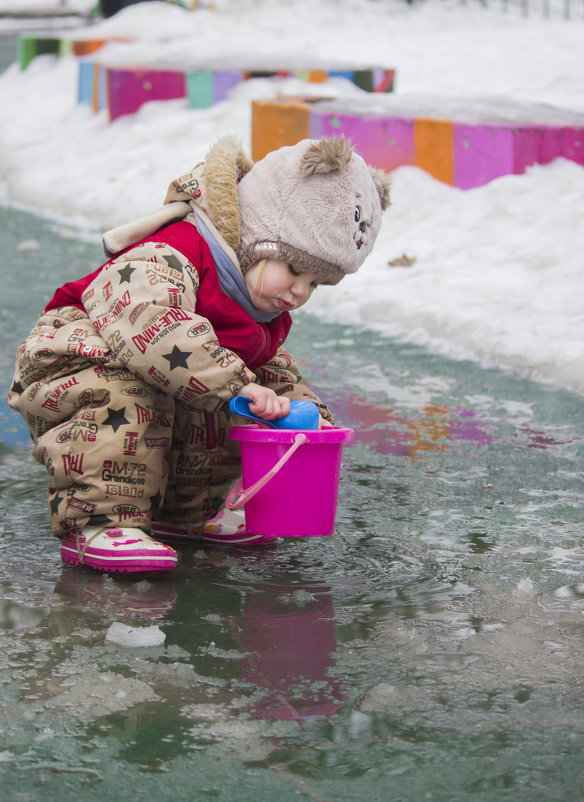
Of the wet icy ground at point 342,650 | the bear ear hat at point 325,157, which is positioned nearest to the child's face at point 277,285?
the bear ear hat at point 325,157

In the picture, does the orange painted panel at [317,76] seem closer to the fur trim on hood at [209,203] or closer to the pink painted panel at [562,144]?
the pink painted panel at [562,144]

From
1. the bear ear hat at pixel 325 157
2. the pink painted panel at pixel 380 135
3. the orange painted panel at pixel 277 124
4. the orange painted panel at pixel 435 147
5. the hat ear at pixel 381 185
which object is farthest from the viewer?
the orange painted panel at pixel 277 124

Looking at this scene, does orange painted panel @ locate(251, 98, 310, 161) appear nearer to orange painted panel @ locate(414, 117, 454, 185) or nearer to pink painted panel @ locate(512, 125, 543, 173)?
orange painted panel @ locate(414, 117, 454, 185)

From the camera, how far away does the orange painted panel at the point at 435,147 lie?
20.7 ft

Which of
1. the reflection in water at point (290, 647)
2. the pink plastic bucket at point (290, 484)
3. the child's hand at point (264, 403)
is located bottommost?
the reflection in water at point (290, 647)

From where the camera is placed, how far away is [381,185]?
2723mm

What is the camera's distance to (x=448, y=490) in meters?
3.03

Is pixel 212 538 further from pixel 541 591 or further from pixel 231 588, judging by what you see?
pixel 541 591

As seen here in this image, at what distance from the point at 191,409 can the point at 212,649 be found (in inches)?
→ 28.6

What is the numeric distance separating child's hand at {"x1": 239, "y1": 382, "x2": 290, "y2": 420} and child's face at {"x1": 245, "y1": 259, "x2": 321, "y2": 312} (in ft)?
0.85

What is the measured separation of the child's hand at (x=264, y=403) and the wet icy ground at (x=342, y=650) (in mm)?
364

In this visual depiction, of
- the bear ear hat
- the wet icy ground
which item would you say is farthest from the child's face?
the wet icy ground

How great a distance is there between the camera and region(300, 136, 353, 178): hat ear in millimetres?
2484

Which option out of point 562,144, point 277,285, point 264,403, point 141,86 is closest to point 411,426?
point 277,285
